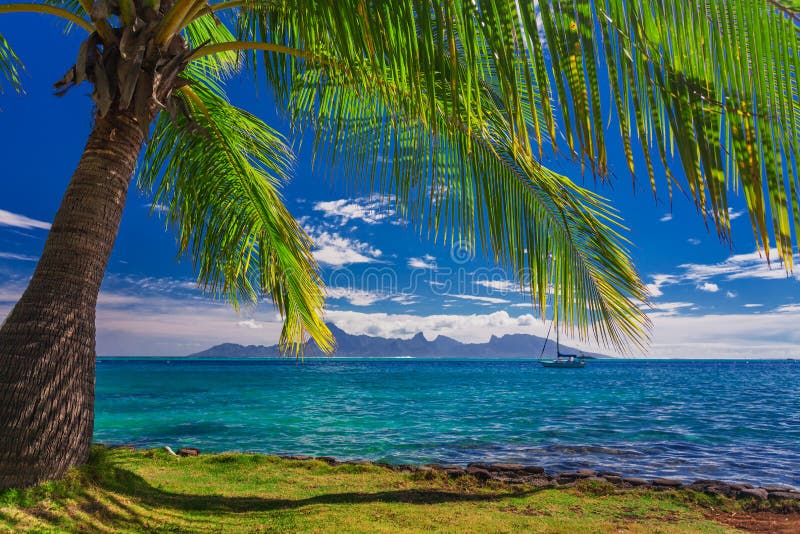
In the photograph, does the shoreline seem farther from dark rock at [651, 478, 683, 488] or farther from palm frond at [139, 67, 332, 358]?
palm frond at [139, 67, 332, 358]

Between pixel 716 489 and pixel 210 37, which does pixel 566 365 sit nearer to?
pixel 716 489

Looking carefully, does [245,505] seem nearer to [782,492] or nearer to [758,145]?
[758,145]

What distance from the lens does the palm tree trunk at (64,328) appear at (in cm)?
302

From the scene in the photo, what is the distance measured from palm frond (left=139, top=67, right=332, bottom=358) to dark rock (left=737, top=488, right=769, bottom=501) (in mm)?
5849

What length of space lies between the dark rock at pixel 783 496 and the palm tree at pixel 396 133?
4414mm

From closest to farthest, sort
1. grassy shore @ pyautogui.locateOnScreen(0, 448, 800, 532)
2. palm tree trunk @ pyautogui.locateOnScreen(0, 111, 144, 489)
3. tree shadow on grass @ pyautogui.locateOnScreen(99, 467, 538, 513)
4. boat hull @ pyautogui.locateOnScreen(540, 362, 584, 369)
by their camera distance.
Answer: palm tree trunk @ pyautogui.locateOnScreen(0, 111, 144, 489)
grassy shore @ pyautogui.locateOnScreen(0, 448, 800, 532)
tree shadow on grass @ pyautogui.locateOnScreen(99, 467, 538, 513)
boat hull @ pyautogui.locateOnScreen(540, 362, 584, 369)

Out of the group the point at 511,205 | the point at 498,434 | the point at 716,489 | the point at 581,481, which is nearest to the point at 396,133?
the point at 511,205

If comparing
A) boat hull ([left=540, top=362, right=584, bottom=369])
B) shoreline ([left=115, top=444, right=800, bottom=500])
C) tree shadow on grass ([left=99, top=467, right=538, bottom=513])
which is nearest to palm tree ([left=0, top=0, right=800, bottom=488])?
tree shadow on grass ([left=99, top=467, right=538, bottom=513])

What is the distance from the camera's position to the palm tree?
57.1 inches

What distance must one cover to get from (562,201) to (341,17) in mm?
2600

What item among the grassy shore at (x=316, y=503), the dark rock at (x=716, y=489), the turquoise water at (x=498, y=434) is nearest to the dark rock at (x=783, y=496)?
the dark rock at (x=716, y=489)

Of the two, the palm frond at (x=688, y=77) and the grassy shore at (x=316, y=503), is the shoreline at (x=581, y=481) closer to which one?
the grassy shore at (x=316, y=503)

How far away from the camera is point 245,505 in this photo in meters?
4.79

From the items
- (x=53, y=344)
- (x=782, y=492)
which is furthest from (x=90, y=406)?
(x=782, y=492)
